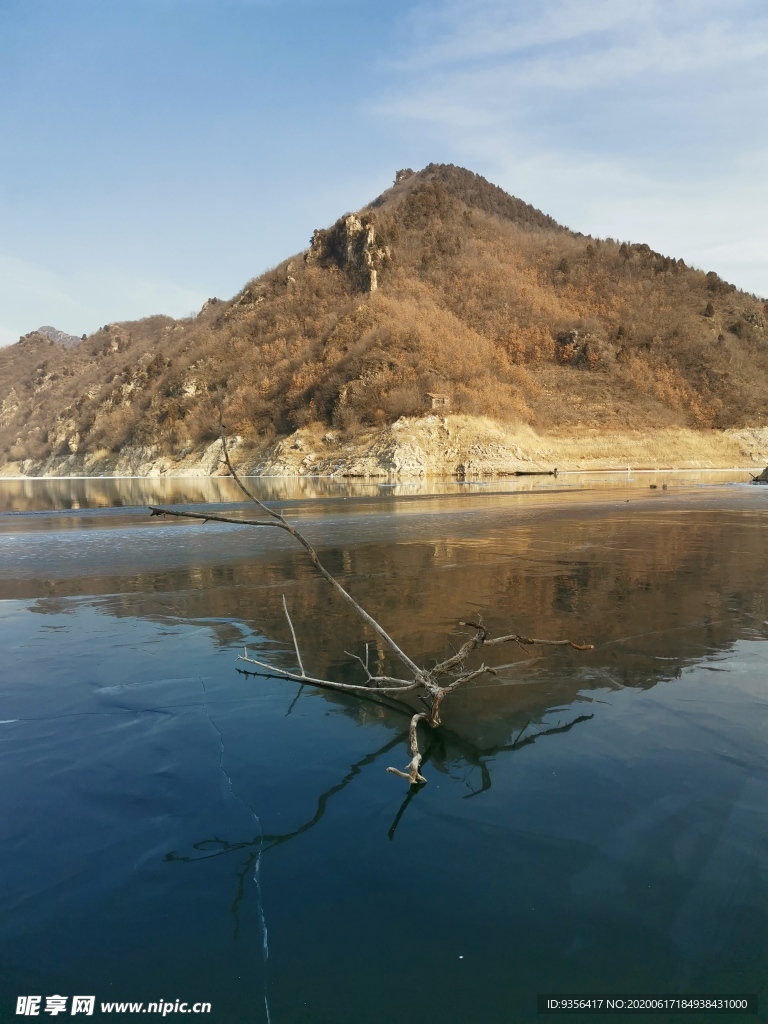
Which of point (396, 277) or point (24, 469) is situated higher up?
point (396, 277)

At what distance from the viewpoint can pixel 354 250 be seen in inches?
4126

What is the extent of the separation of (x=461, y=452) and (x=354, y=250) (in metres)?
50.7

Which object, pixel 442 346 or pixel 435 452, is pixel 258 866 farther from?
pixel 442 346

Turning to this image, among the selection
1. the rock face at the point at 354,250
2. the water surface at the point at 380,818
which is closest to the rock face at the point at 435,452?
the rock face at the point at 354,250

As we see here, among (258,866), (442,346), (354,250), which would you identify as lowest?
(258,866)

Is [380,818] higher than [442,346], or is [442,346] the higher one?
[442,346]

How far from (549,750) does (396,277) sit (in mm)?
102234

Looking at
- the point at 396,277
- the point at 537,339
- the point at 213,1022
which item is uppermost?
the point at 396,277

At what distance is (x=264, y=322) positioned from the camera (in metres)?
105

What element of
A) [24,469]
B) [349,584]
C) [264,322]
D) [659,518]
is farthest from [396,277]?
[349,584]

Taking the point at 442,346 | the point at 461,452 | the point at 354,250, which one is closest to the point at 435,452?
the point at 461,452

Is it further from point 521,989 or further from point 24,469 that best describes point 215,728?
point 24,469

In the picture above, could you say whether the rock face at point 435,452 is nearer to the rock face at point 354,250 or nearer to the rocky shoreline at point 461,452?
the rocky shoreline at point 461,452

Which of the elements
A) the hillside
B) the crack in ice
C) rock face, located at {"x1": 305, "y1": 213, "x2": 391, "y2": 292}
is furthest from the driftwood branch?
rock face, located at {"x1": 305, "y1": 213, "x2": 391, "y2": 292}
